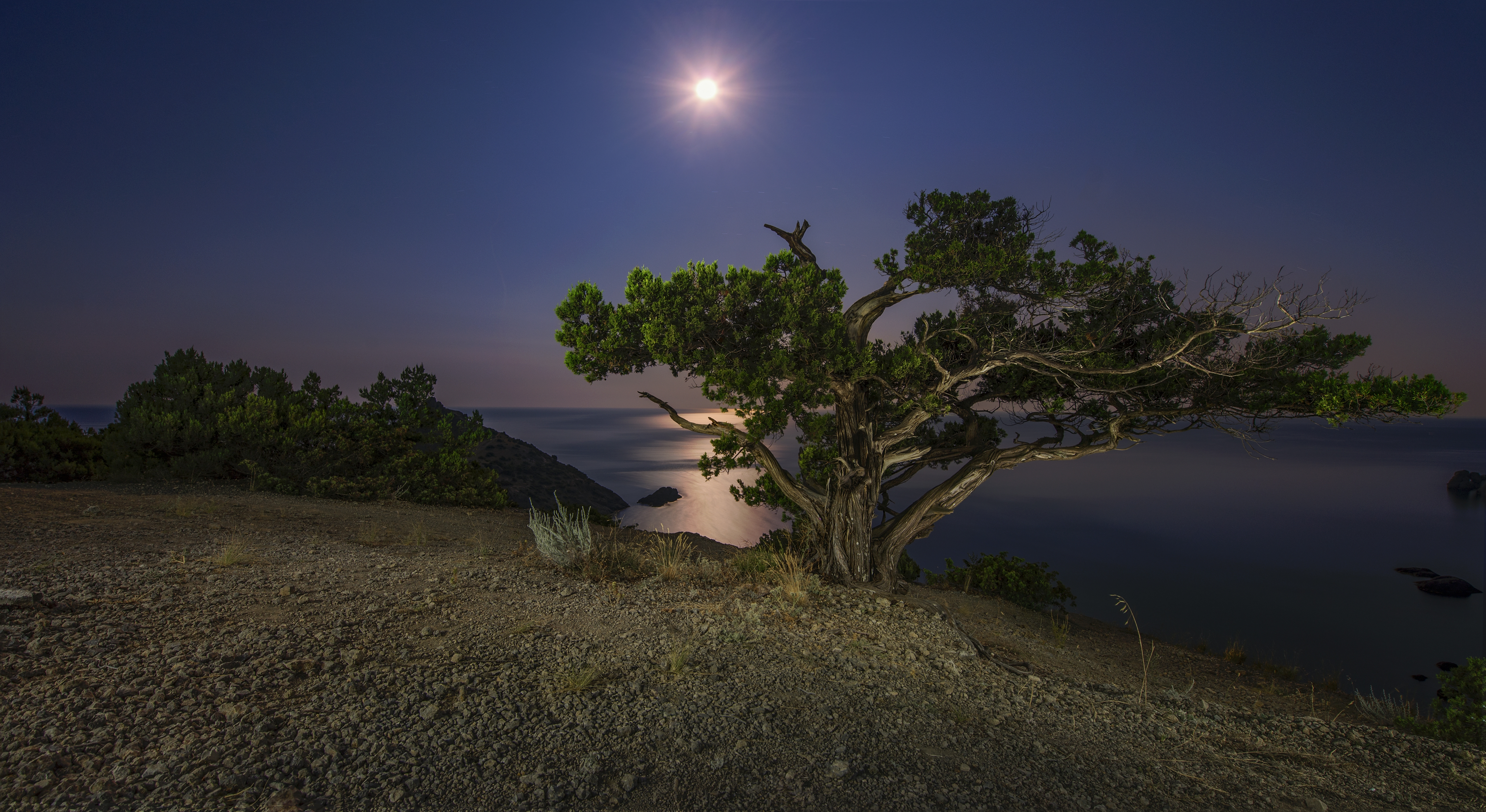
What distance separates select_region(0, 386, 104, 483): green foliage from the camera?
432 inches

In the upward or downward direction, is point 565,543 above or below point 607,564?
above

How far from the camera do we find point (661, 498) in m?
25.1

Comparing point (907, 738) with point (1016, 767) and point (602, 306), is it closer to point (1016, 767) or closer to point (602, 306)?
point (1016, 767)

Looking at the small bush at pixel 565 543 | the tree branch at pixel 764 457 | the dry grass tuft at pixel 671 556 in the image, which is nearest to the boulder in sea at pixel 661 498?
the dry grass tuft at pixel 671 556

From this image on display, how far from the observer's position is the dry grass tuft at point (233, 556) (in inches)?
205

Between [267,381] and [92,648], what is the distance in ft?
40.1

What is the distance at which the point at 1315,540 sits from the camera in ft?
75.2

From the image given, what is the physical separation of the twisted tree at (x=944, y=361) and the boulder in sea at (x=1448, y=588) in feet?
56.9

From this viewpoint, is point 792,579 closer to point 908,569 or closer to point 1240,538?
point 908,569

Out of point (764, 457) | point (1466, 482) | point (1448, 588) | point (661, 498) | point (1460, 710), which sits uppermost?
point (764, 457)

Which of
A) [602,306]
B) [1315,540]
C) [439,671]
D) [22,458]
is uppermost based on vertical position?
→ [602,306]

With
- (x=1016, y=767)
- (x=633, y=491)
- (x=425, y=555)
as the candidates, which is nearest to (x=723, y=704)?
(x=1016, y=767)

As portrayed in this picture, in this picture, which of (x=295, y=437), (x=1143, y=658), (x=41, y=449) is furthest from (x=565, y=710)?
(x=41, y=449)

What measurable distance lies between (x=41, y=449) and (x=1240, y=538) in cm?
3562
